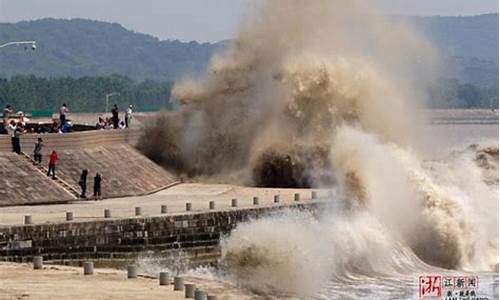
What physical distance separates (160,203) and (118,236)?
6.81 meters

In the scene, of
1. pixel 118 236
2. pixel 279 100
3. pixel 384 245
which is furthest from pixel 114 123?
pixel 118 236

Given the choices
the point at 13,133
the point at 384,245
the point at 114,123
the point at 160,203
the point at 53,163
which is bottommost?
the point at 384,245

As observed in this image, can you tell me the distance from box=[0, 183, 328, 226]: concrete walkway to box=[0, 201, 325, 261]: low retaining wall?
66cm

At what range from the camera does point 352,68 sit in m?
51.2

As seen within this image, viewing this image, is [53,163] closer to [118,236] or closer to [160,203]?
[160,203]

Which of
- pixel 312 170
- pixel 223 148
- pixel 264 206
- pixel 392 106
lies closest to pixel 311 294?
pixel 264 206

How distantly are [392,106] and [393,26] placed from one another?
6854 millimetres

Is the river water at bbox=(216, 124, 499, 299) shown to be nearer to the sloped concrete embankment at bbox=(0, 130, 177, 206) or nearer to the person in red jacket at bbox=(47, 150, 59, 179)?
the sloped concrete embankment at bbox=(0, 130, 177, 206)

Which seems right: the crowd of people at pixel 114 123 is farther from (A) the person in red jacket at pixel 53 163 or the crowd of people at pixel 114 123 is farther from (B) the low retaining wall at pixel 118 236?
(B) the low retaining wall at pixel 118 236

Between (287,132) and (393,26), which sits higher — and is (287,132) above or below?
below

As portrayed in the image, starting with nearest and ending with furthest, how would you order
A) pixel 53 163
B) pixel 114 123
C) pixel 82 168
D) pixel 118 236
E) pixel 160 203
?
pixel 118 236 < pixel 160 203 < pixel 53 163 < pixel 82 168 < pixel 114 123

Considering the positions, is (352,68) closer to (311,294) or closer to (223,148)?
(223,148)

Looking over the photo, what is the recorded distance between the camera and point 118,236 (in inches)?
1198

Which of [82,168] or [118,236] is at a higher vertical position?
[82,168]
